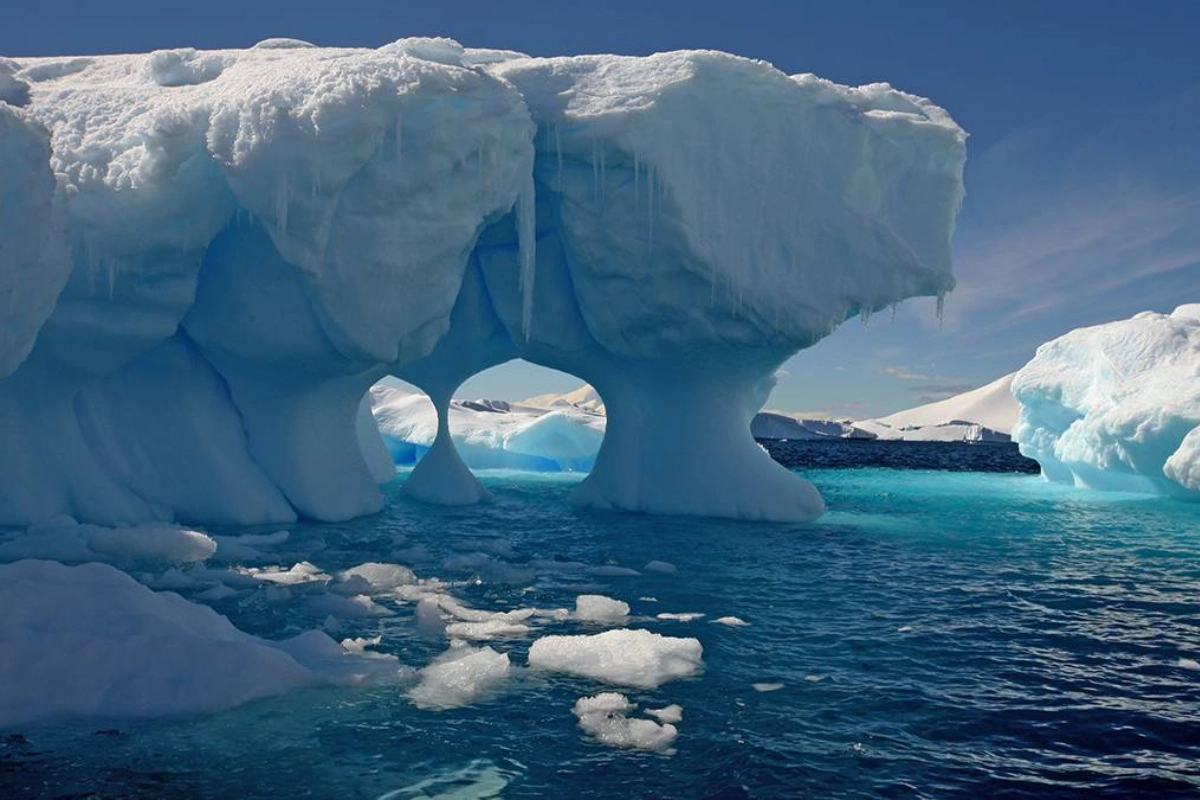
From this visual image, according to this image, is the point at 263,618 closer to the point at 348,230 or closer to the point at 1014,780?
the point at 1014,780

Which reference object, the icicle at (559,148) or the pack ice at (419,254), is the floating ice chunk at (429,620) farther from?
the icicle at (559,148)

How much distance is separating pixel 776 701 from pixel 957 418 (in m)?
109

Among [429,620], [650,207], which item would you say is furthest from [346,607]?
[650,207]

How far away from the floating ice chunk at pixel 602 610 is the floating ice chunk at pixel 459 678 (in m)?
1.68

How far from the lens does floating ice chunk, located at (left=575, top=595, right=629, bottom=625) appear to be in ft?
30.4

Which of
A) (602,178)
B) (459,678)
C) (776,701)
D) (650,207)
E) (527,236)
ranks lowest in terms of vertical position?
(459,678)

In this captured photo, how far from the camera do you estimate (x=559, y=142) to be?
17703mm

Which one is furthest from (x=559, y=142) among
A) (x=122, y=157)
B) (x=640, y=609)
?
(x=640, y=609)

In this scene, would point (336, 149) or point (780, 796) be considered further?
point (336, 149)

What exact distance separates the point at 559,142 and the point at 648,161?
1759mm

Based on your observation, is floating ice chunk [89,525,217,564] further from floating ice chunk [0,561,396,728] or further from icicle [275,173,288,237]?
floating ice chunk [0,561,396,728]

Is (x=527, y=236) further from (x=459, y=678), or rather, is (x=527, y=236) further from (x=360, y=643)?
(x=459, y=678)

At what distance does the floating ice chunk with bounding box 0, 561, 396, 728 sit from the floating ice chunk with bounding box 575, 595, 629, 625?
2477 mm

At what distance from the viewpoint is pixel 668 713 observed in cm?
648
